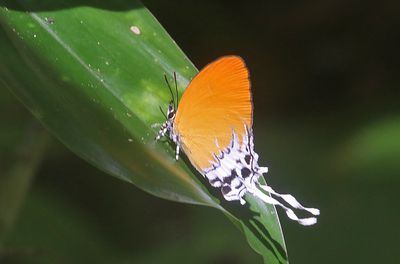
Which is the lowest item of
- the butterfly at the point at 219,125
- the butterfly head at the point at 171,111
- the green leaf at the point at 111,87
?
the butterfly at the point at 219,125

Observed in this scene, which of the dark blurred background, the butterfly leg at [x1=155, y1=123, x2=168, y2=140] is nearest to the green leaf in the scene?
the butterfly leg at [x1=155, y1=123, x2=168, y2=140]

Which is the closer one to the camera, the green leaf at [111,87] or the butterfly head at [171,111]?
the green leaf at [111,87]

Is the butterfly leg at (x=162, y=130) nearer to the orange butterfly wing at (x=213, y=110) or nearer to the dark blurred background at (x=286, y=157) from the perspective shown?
the orange butterfly wing at (x=213, y=110)

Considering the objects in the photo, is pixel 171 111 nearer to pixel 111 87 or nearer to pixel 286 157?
pixel 111 87

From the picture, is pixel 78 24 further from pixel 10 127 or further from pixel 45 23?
pixel 10 127

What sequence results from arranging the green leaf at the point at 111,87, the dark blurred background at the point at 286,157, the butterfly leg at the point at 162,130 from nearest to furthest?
the green leaf at the point at 111,87 < the butterfly leg at the point at 162,130 < the dark blurred background at the point at 286,157

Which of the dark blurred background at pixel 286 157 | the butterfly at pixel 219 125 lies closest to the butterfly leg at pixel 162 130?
the butterfly at pixel 219 125

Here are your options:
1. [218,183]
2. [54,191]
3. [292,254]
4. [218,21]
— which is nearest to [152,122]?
[218,183]

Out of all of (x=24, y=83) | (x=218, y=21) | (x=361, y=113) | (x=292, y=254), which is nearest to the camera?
(x=24, y=83)

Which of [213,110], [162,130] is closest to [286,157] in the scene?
[213,110]
